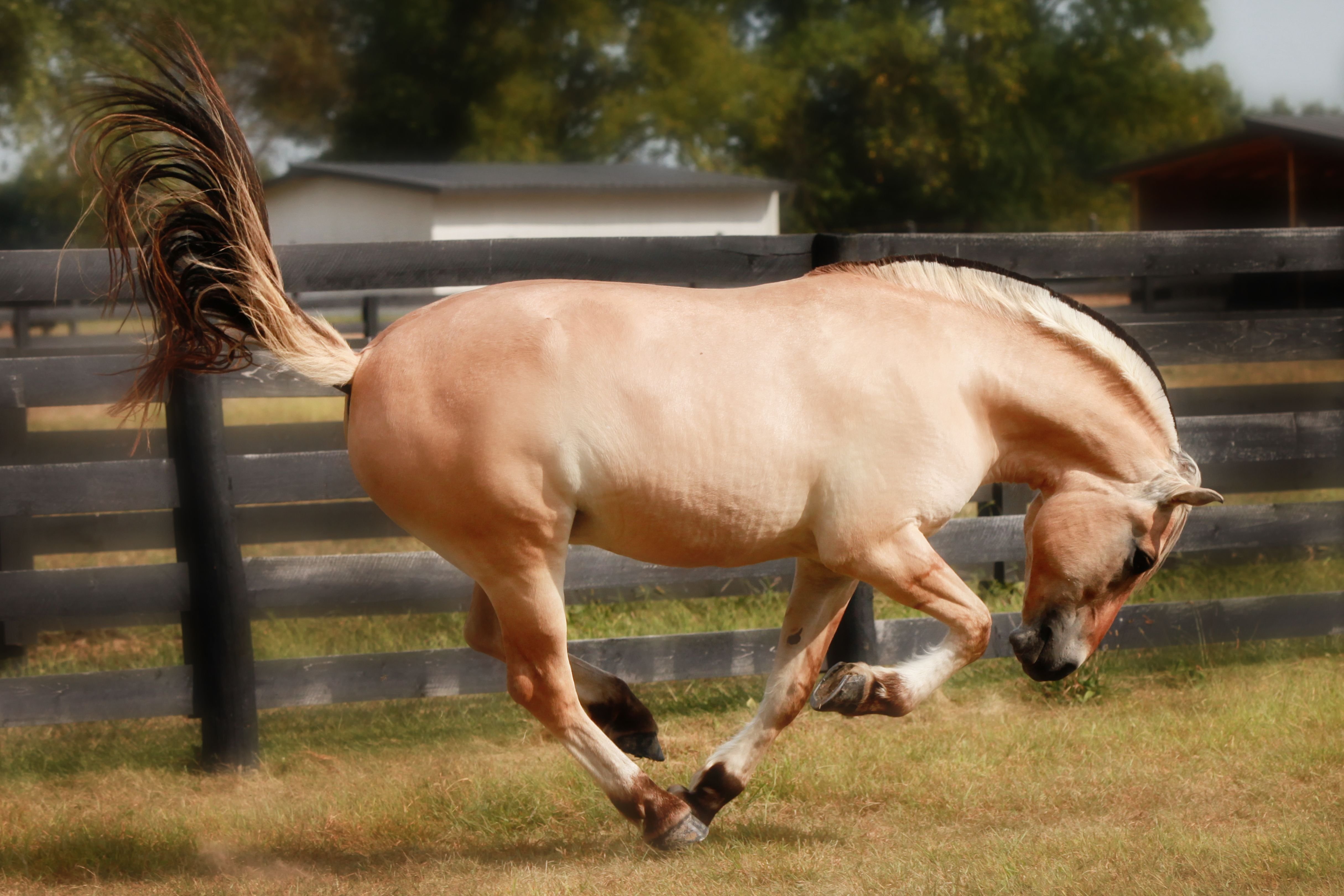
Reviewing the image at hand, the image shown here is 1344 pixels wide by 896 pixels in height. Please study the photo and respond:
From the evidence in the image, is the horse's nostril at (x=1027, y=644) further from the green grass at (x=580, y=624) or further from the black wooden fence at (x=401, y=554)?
the green grass at (x=580, y=624)

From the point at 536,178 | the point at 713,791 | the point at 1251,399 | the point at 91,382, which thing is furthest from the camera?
the point at 536,178

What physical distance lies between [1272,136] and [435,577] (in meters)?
22.3

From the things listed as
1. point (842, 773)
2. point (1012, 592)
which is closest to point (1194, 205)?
point (1012, 592)

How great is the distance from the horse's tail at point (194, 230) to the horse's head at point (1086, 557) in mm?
2006

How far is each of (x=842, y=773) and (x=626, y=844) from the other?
856 millimetres

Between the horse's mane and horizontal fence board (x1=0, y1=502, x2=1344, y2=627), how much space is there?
1.49 meters

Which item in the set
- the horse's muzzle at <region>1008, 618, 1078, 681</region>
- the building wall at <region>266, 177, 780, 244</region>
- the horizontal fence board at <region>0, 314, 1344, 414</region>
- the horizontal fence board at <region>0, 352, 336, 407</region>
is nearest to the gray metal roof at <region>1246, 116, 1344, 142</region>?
the building wall at <region>266, 177, 780, 244</region>

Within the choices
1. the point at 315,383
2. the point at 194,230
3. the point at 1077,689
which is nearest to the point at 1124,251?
the point at 1077,689

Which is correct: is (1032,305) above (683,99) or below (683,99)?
above

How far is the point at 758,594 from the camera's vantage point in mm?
5855

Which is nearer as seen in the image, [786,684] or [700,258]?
[786,684]

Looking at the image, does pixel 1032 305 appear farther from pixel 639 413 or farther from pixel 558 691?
pixel 558 691

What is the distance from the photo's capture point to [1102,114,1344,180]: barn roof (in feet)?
70.5

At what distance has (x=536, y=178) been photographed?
30828 mm
